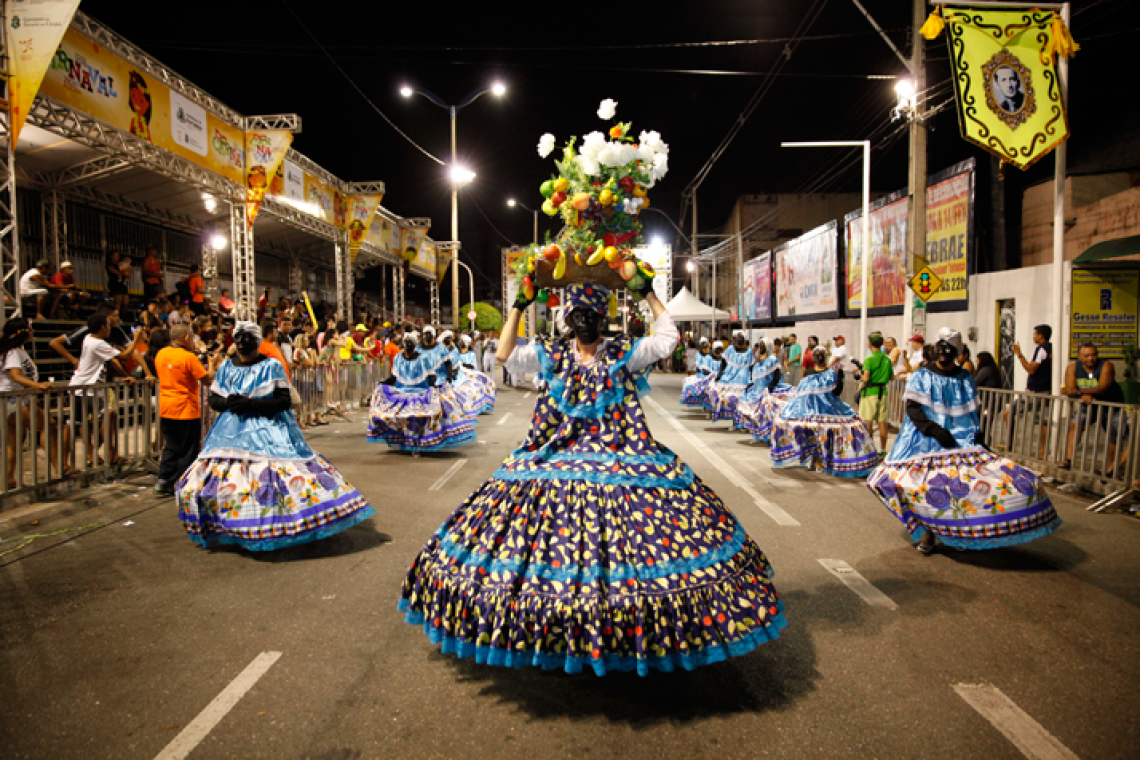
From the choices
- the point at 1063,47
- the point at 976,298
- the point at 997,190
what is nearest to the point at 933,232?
the point at 976,298

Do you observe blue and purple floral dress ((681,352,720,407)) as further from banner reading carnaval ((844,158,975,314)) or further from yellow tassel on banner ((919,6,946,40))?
yellow tassel on banner ((919,6,946,40))

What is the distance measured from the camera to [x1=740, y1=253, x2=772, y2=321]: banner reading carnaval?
1427 inches

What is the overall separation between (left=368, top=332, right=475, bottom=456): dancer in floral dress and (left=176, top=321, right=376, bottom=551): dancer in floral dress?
472 centimetres

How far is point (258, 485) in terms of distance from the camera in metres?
5.54

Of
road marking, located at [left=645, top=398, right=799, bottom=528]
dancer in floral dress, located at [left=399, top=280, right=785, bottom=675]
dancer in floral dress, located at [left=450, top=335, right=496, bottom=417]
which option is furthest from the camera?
dancer in floral dress, located at [left=450, top=335, right=496, bottom=417]

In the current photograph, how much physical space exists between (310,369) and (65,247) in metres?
7.63

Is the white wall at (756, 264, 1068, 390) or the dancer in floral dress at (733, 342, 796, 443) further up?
the white wall at (756, 264, 1068, 390)

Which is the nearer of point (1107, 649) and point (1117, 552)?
point (1107, 649)

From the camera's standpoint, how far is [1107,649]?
396 centimetres

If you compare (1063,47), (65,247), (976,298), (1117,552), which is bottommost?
(1117,552)

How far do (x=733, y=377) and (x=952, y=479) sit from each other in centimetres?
920

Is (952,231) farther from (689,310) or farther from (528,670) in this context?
(528,670)

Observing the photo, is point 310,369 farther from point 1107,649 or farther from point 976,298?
point 976,298

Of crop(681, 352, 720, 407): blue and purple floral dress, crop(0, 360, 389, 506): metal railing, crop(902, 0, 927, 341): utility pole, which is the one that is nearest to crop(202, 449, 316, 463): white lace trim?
crop(0, 360, 389, 506): metal railing
